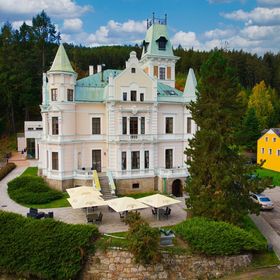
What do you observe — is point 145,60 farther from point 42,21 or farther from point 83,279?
point 42,21

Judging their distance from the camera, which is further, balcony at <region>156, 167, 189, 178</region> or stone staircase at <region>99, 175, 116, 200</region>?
balcony at <region>156, 167, 189, 178</region>

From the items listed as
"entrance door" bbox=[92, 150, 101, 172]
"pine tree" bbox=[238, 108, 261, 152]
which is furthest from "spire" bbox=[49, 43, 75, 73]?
"pine tree" bbox=[238, 108, 261, 152]

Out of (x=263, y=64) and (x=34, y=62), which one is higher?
(x=263, y=64)

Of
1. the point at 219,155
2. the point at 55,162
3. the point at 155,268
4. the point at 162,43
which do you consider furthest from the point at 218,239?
the point at 162,43

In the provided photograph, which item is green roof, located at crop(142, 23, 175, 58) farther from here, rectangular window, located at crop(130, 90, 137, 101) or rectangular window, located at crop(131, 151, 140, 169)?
rectangular window, located at crop(131, 151, 140, 169)

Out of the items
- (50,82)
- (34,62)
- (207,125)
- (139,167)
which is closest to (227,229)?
(207,125)

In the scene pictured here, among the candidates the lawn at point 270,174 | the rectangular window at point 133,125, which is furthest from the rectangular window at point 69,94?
the lawn at point 270,174

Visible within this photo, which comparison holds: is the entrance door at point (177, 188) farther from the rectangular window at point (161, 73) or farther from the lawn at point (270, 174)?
the lawn at point (270, 174)
